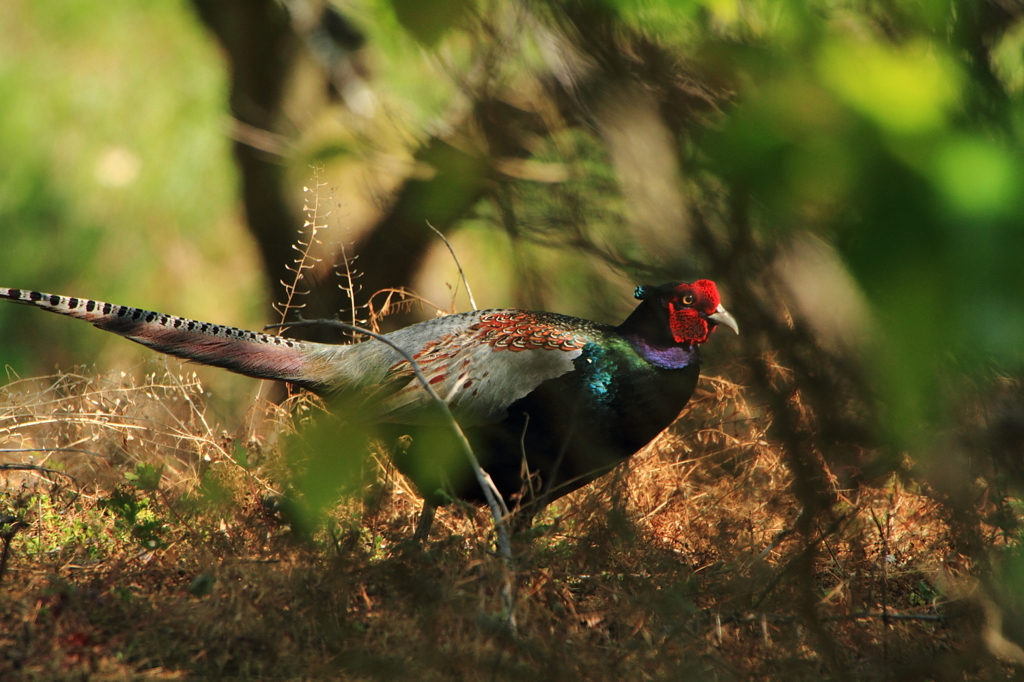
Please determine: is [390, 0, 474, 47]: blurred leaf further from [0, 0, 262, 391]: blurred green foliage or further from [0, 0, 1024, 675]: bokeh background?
[0, 0, 262, 391]: blurred green foliage

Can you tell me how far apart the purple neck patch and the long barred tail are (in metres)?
1.44

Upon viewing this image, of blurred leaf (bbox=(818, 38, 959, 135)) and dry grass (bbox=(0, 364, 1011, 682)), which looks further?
dry grass (bbox=(0, 364, 1011, 682))

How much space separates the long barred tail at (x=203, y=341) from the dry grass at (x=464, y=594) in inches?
17.8

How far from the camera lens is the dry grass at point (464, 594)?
2477 millimetres

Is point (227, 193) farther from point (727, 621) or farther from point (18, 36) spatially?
point (727, 621)

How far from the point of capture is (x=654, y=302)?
3.70 m

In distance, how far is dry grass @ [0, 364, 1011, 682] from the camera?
8.13 feet

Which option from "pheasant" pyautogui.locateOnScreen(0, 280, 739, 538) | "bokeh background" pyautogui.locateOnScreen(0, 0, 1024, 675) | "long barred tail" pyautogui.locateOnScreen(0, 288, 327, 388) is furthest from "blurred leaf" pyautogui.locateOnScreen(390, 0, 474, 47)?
"long barred tail" pyautogui.locateOnScreen(0, 288, 327, 388)

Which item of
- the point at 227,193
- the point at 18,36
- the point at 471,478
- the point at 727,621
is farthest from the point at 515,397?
the point at 18,36

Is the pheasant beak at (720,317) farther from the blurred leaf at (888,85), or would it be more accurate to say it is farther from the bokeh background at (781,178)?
the blurred leaf at (888,85)

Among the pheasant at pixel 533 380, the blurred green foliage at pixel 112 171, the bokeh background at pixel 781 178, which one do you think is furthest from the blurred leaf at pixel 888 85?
the blurred green foliage at pixel 112 171

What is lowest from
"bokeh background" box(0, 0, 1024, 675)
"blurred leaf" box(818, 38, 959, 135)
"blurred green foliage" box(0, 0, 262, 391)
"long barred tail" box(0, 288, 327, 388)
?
"blurred green foliage" box(0, 0, 262, 391)

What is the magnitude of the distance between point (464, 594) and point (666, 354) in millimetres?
1621

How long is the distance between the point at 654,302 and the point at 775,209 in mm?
2852
